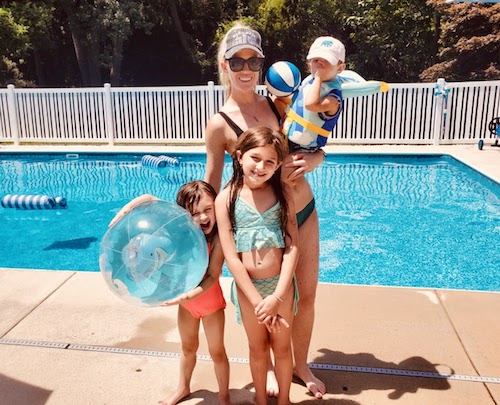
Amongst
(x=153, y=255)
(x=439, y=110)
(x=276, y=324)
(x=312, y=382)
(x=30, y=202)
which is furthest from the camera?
(x=439, y=110)

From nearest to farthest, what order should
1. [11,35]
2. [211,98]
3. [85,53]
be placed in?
[211,98], [11,35], [85,53]

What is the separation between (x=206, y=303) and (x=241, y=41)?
120 centimetres

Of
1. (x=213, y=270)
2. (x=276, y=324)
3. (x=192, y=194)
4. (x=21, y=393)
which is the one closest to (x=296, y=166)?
(x=192, y=194)

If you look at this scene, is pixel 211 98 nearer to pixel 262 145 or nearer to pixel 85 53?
pixel 262 145

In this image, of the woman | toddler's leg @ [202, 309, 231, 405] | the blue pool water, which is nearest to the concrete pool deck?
toddler's leg @ [202, 309, 231, 405]

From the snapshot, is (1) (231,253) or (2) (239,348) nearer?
(1) (231,253)

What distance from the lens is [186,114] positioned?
12.4 metres

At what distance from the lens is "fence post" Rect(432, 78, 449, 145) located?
37.3 ft

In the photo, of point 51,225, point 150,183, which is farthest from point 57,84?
point 51,225

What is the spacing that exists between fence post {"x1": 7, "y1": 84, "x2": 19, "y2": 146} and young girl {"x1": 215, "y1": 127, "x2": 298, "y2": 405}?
12.4m

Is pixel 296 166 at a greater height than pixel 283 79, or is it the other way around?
pixel 283 79

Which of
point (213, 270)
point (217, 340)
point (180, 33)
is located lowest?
point (217, 340)

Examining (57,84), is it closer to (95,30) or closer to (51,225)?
(95,30)

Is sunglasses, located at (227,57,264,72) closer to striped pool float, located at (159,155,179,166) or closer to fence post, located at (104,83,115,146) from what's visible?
striped pool float, located at (159,155,179,166)
